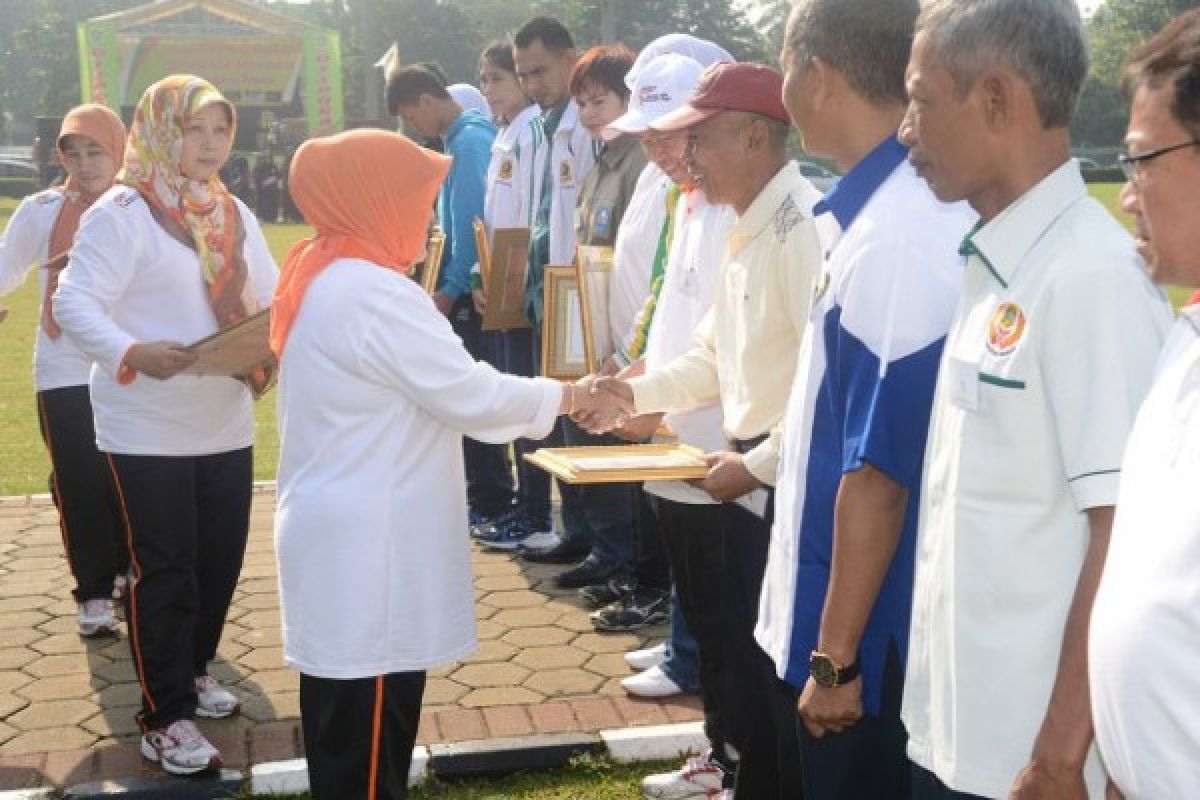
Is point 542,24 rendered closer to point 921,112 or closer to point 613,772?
point 613,772

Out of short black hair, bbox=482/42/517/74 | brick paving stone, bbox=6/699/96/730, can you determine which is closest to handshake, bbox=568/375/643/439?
brick paving stone, bbox=6/699/96/730

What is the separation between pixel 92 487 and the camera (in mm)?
5656

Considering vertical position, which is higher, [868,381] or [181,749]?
[868,381]

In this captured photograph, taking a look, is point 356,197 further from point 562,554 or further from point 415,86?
point 415,86

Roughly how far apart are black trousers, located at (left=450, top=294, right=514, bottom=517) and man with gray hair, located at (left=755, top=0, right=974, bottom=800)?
4.69m

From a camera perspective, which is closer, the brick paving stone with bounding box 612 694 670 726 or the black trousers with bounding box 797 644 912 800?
the black trousers with bounding box 797 644 912 800

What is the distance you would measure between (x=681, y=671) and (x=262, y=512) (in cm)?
356

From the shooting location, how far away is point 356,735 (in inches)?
132

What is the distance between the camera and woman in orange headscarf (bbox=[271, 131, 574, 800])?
3.29 meters

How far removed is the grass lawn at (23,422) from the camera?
9031 mm

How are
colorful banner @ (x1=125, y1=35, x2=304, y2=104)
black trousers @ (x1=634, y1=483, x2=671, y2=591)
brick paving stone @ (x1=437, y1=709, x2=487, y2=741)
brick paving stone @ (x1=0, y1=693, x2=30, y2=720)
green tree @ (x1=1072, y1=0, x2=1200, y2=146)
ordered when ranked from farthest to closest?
1. green tree @ (x1=1072, y1=0, x2=1200, y2=146)
2. colorful banner @ (x1=125, y1=35, x2=304, y2=104)
3. black trousers @ (x1=634, y1=483, x2=671, y2=591)
4. brick paving stone @ (x1=0, y1=693, x2=30, y2=720)
5. brick paving stone @ (x1=437, y1=709, x2=487, y2=741)

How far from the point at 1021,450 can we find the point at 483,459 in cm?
573

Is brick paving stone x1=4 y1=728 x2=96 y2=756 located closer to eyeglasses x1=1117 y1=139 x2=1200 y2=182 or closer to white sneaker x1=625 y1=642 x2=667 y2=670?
white sneaker x1=625 y1=642 x2=667 y2=670

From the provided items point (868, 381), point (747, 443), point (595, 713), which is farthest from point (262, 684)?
point (868, 381)
